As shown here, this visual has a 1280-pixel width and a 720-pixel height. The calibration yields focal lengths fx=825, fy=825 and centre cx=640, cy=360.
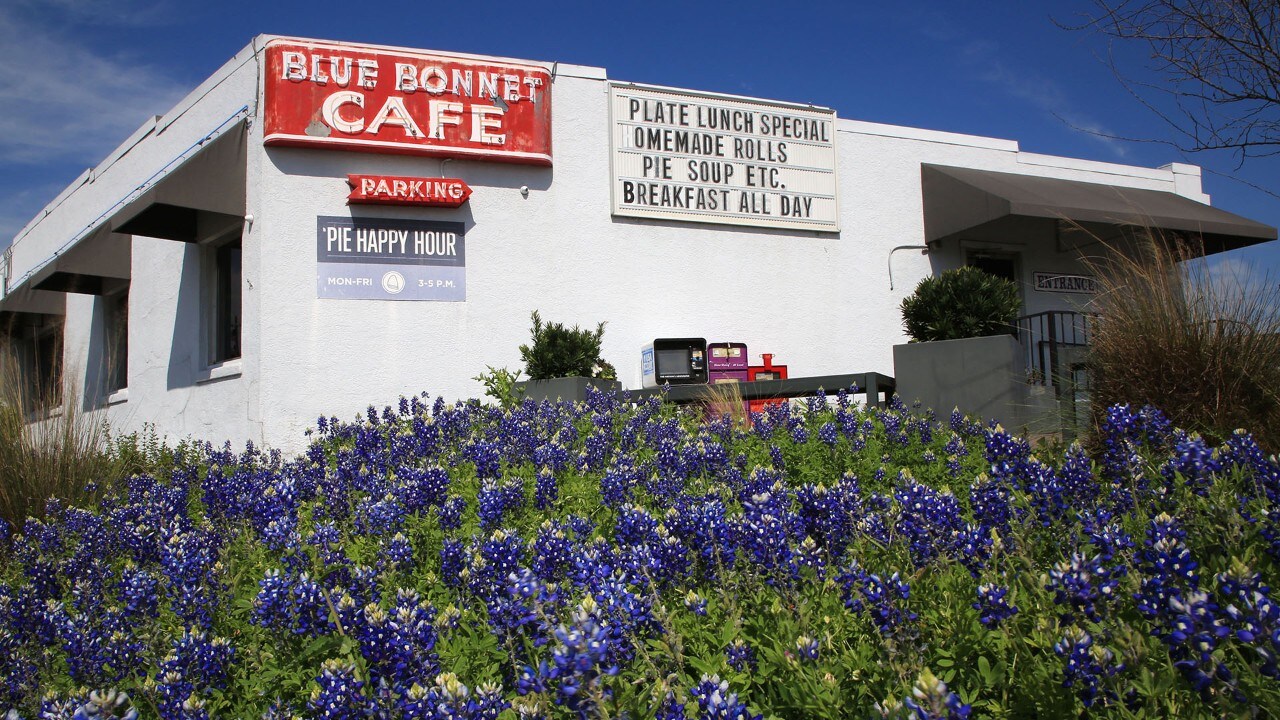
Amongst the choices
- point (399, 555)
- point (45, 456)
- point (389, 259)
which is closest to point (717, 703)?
point (399, 555)

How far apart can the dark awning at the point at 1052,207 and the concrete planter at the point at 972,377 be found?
16.2 ft

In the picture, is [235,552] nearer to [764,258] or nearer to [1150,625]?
[1150,625]

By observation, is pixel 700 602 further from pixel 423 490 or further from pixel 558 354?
pixel 558 354

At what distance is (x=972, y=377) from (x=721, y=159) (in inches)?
251

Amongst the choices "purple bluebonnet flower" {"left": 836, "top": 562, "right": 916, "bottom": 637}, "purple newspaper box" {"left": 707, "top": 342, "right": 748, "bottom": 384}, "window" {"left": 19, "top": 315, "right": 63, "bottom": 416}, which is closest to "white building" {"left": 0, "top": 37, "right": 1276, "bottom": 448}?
"purple newspaper box" {"left": 707, "top": 342, "right": 748, "bottom": 384}

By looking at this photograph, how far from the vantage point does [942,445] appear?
192 inches

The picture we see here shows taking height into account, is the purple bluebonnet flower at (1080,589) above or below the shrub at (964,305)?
below

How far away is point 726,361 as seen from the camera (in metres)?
12.3

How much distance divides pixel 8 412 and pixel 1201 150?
9.26 meters

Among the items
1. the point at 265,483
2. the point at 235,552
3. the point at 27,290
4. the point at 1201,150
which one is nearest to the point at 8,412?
the point at 265,483

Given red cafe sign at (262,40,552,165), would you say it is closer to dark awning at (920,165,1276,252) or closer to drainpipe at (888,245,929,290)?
drainpipe at (888,245,929,290)

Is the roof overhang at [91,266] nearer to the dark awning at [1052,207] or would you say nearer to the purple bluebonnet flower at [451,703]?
the dark awning at [1052,207]

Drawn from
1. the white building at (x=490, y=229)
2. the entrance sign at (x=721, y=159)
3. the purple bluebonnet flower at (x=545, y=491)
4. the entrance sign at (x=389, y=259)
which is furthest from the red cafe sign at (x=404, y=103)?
the purple bluebonnet flower at (x=545, y=491)

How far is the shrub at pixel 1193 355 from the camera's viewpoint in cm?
492
